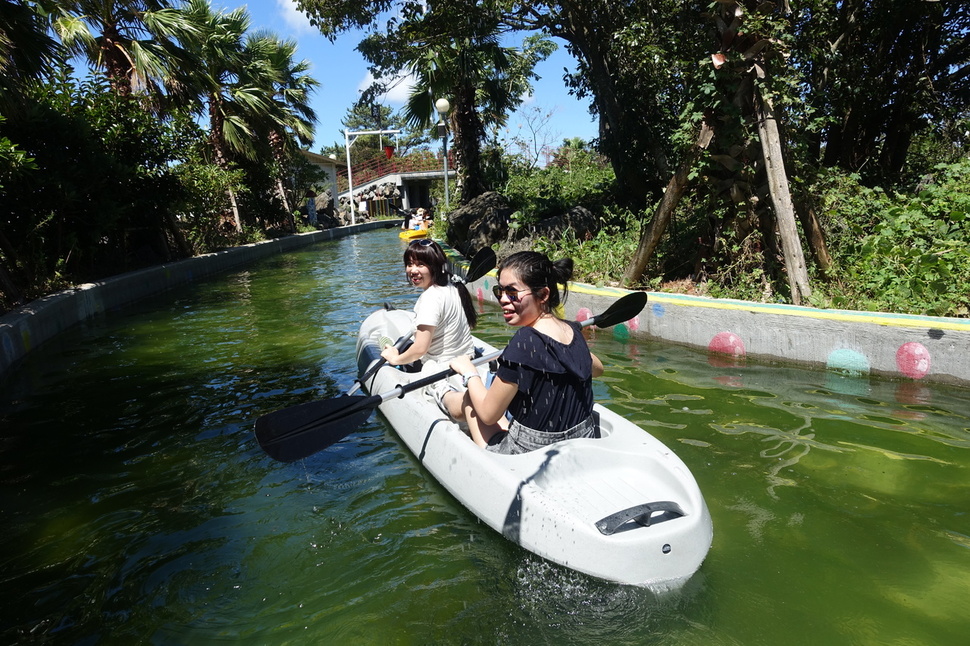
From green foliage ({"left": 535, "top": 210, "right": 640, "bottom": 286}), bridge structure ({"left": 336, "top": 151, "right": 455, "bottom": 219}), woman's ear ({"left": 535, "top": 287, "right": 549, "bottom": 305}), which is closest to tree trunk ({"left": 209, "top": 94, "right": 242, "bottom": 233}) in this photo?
green foliage ({"left": 535, "top": 210, "right": 640, "bottom": 286})

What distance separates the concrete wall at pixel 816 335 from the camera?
4812 mm

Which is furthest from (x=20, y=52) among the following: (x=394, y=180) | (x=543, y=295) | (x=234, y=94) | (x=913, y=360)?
(x=394, y=180)

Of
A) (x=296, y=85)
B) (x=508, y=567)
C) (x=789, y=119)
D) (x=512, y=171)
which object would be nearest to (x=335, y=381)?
(x=508, y=567)

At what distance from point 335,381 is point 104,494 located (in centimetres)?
231

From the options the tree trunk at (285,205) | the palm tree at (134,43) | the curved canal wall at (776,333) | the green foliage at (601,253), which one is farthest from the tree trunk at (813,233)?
the tree trunk at (285,205)

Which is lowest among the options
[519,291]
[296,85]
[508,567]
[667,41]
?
[508,567]

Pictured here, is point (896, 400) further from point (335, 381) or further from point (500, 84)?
point (500, 84)

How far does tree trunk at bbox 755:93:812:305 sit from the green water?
0.90 m

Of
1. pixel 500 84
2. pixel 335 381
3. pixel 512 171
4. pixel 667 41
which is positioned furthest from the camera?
pixel 512 171

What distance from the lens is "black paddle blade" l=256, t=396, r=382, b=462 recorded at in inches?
132

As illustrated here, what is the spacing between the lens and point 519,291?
2895 mm

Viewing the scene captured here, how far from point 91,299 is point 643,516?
30.7 feet

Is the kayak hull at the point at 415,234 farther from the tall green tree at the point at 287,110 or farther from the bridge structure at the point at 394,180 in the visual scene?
the bridge structure at the point at 394,180

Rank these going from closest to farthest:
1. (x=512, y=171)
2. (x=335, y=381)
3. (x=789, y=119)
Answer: (x=335, y=381)
(x=789, y=119)
(x=512, y=171)
